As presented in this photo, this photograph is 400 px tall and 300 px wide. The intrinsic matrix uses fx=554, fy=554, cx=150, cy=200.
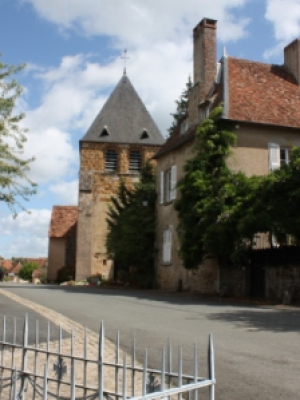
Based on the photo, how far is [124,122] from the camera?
4331 cm

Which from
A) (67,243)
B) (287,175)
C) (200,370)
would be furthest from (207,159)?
(67,243)

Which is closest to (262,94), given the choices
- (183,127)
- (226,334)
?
(183,127)

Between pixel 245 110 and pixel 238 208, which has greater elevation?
pixel 245 110

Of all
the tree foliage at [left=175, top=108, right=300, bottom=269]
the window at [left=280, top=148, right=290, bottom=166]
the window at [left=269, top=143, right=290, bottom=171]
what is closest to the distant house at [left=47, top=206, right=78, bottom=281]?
the tree foliage at [left=175, top=108, right=300, bottom=269]

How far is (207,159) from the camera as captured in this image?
23047 millimetres

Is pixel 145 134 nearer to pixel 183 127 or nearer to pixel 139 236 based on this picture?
pixel 183 127

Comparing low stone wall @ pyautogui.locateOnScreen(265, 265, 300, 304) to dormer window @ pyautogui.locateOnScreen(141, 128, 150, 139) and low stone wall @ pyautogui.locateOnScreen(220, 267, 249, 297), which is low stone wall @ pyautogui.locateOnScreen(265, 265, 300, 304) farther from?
dormer window @ pyautogui.locateOnScreen(141, 128, 150, 139)

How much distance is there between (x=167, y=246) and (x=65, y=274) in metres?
16.1

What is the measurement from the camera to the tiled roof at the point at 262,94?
79.8ft

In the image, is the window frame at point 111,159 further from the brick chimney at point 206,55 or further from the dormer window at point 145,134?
the brick chimney at point 206,55

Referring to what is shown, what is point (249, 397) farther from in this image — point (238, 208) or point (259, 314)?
point (238, 208)

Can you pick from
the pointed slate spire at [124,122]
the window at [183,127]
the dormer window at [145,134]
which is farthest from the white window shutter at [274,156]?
the dormer window at [145,134]

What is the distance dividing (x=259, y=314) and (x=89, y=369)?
26.8 feet

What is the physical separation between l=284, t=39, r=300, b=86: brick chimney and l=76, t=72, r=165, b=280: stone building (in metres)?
16.1
